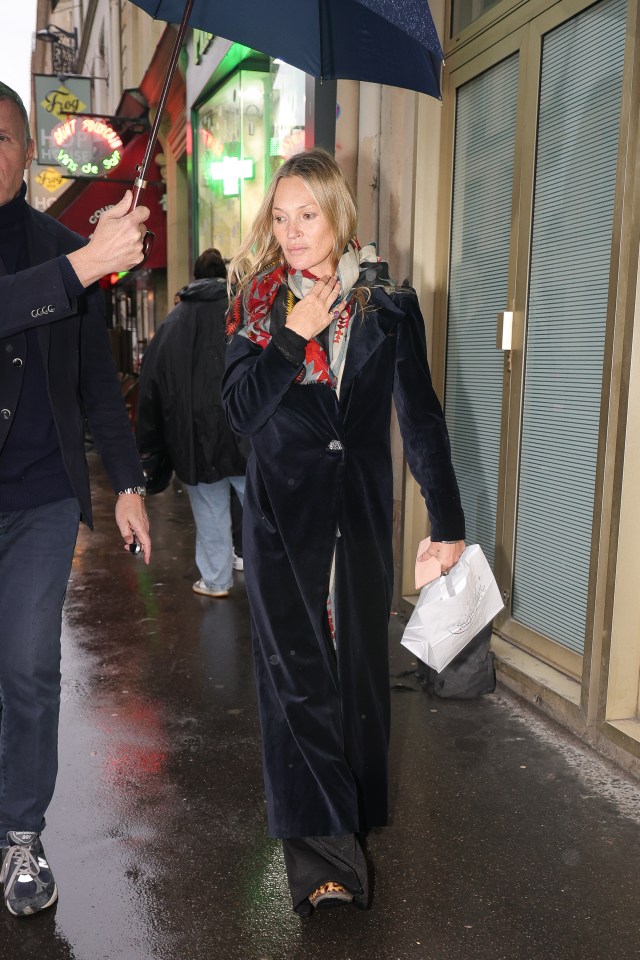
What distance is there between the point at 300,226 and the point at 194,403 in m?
3.44

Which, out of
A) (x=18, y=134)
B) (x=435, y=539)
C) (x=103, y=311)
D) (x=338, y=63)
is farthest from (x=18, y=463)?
(x=338, y=63)

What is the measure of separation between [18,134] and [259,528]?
127cm

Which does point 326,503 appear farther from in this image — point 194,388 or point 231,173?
point 231,173

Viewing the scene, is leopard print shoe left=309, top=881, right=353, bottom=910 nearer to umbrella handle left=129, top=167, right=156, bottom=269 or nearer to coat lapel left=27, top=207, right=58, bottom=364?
coat lapel left=27, top=207, right=58, bottom=364

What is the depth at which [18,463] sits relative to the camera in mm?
2639

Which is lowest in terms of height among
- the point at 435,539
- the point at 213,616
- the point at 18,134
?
the point at 213,616

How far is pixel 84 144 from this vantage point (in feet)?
48.3

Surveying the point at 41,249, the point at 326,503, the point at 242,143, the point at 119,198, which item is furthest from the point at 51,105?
the point at 326,503

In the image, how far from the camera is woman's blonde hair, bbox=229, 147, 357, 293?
8.43 ft

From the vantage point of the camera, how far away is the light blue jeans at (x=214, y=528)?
6094mm

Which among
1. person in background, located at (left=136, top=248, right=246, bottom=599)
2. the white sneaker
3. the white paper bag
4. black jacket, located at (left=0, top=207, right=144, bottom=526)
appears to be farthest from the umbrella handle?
the white sneaker

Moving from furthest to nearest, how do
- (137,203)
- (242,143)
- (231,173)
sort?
(231,173) < (242,143) < (137,203)

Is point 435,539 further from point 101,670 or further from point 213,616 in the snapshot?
point 213,616

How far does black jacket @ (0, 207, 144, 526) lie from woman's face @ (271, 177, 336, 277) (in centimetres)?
61
